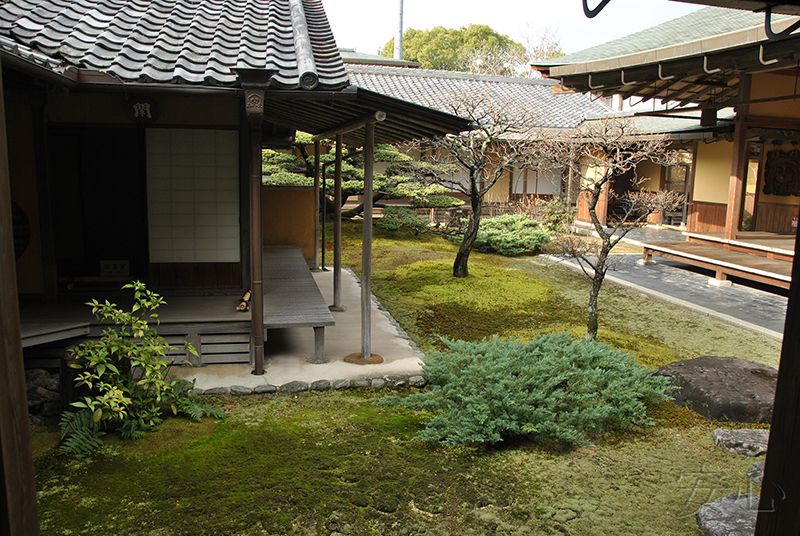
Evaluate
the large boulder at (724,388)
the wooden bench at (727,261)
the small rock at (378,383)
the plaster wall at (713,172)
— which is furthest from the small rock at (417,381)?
the plaster wall at (713,172)

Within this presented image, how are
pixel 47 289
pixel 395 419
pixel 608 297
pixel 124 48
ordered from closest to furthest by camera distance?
pixel 395 419 → pixel 124 48 → pixel 47 289 → pixel 608 297

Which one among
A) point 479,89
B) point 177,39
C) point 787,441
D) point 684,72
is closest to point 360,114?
point 177,39

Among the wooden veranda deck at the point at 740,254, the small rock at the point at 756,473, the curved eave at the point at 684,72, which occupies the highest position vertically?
the curved eave at the point at 684,72

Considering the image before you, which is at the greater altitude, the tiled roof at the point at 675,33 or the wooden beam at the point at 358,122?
the tiled roof at the point at 675,33

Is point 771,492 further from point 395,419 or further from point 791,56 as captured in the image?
point 791,56

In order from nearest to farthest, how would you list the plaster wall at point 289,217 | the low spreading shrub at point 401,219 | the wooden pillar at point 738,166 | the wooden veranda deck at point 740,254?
the wooden veranda deck at point 740,254, the wooden pillar at point 738,166, the plaster wall at point 289,217, the low spreading shrub at point 401,219

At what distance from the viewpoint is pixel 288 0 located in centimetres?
737

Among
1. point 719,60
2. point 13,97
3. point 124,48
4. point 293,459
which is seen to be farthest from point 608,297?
point 13,97

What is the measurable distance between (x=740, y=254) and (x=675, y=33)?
14.6 feet

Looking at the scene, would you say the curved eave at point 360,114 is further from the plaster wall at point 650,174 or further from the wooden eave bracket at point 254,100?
the plaster wall at point 650,174

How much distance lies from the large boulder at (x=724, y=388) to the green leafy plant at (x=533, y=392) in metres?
0.25

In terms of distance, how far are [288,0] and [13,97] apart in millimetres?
3390

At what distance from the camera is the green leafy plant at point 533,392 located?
408cm

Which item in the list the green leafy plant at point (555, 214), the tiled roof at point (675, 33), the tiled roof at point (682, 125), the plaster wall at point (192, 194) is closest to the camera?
the plaster wall at point (192, 194)
